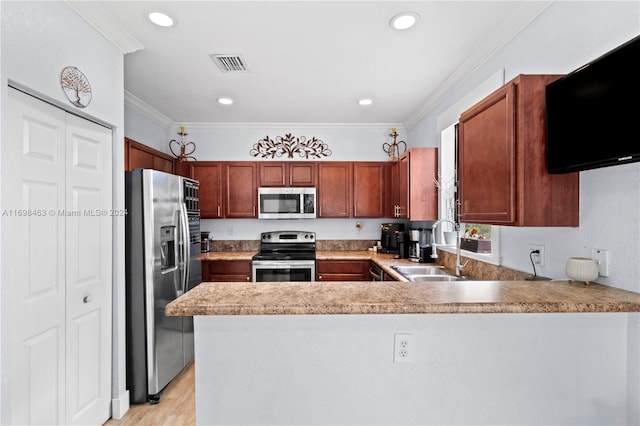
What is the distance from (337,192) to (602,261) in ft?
9.87

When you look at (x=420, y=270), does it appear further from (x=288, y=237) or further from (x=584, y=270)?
(x=288, y=237)

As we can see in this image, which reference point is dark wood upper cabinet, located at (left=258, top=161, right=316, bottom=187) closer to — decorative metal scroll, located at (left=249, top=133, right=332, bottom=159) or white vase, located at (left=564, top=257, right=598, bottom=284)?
decorative metal scroll, located at (left=249, top=133, right=332, bottom=159)

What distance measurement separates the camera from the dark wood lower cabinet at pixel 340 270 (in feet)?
12.6

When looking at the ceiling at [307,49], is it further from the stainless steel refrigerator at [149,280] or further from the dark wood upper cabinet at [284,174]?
the stainless steel refrigerator at [149,280]

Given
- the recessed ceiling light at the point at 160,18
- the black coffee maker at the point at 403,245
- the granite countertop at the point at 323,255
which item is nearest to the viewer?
the recessed ceiling light at the point at 160,18

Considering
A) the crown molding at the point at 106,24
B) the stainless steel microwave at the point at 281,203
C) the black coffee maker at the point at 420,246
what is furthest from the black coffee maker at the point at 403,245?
the crown molding at the point at 106,24

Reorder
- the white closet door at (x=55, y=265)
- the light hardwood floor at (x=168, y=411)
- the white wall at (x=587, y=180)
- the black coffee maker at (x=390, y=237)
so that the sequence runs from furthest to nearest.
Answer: the black coffee maker at (x=390, y=237) < the light hardwood floor at (x=168, y=411) < the white closet door at (x=55, y=265) < the white wall at (x=587, y=180)

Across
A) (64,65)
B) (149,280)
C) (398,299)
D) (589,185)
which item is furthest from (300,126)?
(398,299)

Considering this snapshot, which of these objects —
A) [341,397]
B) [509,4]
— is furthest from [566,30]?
[341,397]

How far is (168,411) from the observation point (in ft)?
7.63

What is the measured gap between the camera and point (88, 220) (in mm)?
1971

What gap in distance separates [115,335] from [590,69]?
293 cm

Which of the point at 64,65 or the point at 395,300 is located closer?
the point at 395,300

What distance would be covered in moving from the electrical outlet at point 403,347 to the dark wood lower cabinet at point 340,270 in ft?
8.76
